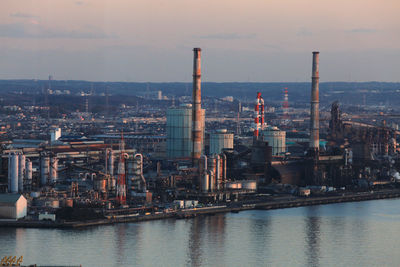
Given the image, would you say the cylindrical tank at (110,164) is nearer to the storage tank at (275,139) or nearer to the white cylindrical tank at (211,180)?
the white cylindrical tank at (211,180)

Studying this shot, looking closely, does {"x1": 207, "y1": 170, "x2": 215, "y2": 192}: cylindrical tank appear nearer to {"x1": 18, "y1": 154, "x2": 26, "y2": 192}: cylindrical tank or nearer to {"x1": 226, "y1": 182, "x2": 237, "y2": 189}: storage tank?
{"x1": 226, "y1": 182, "x2": 237, "y2": 189}: storage tank

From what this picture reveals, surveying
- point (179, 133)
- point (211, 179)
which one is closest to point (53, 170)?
point (211, 179)

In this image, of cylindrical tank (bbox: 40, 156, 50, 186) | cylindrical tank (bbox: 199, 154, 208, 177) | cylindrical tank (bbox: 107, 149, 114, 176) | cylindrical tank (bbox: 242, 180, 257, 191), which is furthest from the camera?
cylindrical tank (bbox: 242, 180, 257, 191)

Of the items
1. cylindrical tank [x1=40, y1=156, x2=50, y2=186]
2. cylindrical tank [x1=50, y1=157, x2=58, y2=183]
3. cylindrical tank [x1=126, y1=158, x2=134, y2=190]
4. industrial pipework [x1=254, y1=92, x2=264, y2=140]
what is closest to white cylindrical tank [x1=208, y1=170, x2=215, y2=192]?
cylindrical tank [x1=126, y1=158, x2=134, y2=190]

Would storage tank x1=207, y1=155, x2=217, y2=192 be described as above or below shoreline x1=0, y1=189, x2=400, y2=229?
above

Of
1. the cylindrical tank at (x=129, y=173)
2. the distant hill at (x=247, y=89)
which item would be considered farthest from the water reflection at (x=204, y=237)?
the distant hill at (x=247, y=89)

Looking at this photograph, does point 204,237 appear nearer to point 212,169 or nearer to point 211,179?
point 211,179
